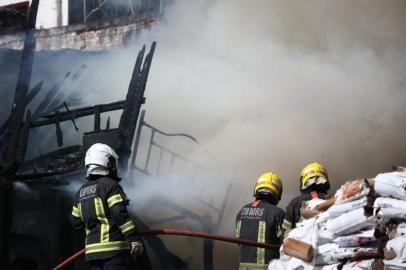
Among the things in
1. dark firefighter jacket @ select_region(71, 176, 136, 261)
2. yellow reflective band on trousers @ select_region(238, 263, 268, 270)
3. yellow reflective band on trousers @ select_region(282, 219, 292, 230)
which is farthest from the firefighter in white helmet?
yellow reflective band on trousers @ select_region(282, 219, 292, 230)

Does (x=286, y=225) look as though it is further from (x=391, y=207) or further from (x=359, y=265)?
(x=391, y=207)

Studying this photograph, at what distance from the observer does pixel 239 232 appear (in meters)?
5.85

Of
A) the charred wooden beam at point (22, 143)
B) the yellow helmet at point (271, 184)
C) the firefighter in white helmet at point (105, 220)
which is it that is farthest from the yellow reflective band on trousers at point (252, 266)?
the charred wooden beam at point (22, 143)

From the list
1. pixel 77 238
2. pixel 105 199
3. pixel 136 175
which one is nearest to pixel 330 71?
pixel 136 175

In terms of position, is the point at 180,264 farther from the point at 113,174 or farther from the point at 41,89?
the point at 41,89

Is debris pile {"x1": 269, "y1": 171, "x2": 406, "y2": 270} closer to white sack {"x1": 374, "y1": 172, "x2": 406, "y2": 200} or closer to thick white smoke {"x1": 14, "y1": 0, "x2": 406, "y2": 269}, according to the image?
white sack {"x1": 374, "y1": 172, "x2": 406, "y2": 200}

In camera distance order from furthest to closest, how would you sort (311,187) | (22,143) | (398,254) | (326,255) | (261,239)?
(22,143) < (311,187) < (261,239) < (326,255) < (398,254)

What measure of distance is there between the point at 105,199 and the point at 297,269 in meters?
1.87

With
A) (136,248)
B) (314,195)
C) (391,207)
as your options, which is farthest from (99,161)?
(391,207)

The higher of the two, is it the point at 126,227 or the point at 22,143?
the point at 22,143

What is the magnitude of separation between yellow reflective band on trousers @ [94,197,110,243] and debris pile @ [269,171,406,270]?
172 cm

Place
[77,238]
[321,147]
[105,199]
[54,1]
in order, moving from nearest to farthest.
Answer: [105,199] → [77,238] → [321,147] → [54,1]

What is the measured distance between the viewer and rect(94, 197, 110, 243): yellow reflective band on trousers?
5399 mm

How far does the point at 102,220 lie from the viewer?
5.42 meters
